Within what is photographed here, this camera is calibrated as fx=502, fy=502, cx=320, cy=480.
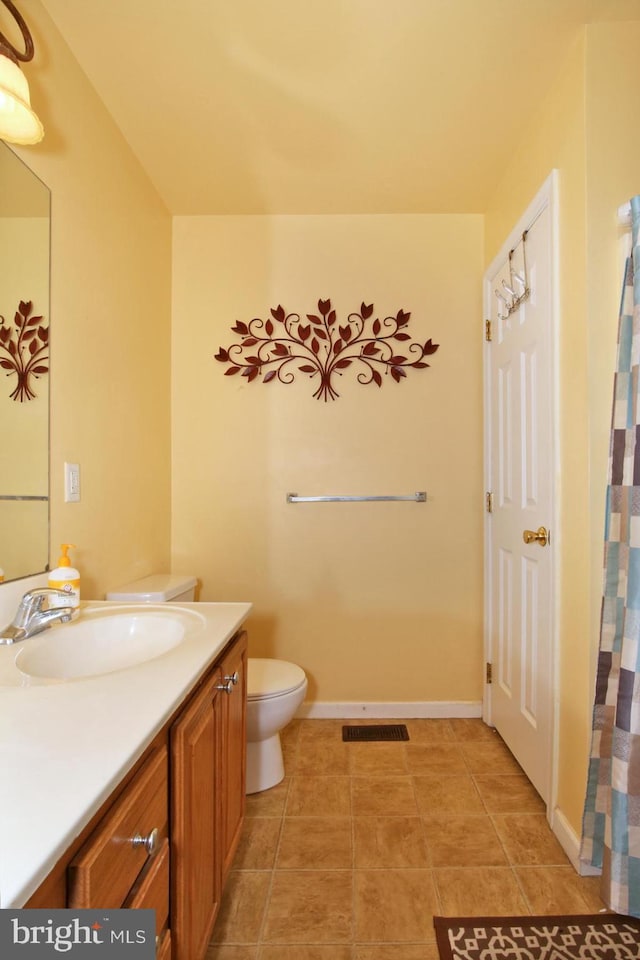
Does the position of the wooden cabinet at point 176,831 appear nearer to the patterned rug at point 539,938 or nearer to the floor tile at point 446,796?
the patterned rug at point 539,938

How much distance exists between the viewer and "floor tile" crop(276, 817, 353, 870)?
1.50m

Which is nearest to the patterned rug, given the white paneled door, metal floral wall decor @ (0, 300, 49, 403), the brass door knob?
the white paneled door

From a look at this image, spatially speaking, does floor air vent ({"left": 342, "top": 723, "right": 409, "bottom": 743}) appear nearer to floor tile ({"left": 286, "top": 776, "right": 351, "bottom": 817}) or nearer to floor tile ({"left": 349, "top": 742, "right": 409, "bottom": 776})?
floor tile ({"left": 349, "top": 742, "right": 409, "bottom": 776})

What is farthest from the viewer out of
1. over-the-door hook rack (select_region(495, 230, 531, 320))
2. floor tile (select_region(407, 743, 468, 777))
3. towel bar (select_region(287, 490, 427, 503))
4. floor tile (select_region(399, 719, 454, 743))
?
towel bar (select_region(287, 490, 427, 503))

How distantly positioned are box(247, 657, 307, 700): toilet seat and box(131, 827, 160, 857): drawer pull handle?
0.95 metres

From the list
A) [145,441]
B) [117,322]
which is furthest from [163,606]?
[117,322]

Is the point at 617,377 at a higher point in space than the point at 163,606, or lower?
higher

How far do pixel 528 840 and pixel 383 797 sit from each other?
1.61 ft

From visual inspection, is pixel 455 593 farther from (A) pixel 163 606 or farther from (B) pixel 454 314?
(A) pixel 163 606

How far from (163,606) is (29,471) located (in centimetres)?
50

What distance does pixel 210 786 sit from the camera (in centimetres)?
109

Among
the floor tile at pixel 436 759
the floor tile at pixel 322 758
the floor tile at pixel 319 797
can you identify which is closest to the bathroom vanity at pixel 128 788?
the floor tile at pixel 319 797

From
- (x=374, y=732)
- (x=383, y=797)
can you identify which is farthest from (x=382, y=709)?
(x=383, y=797)

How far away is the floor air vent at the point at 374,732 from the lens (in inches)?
88.7
